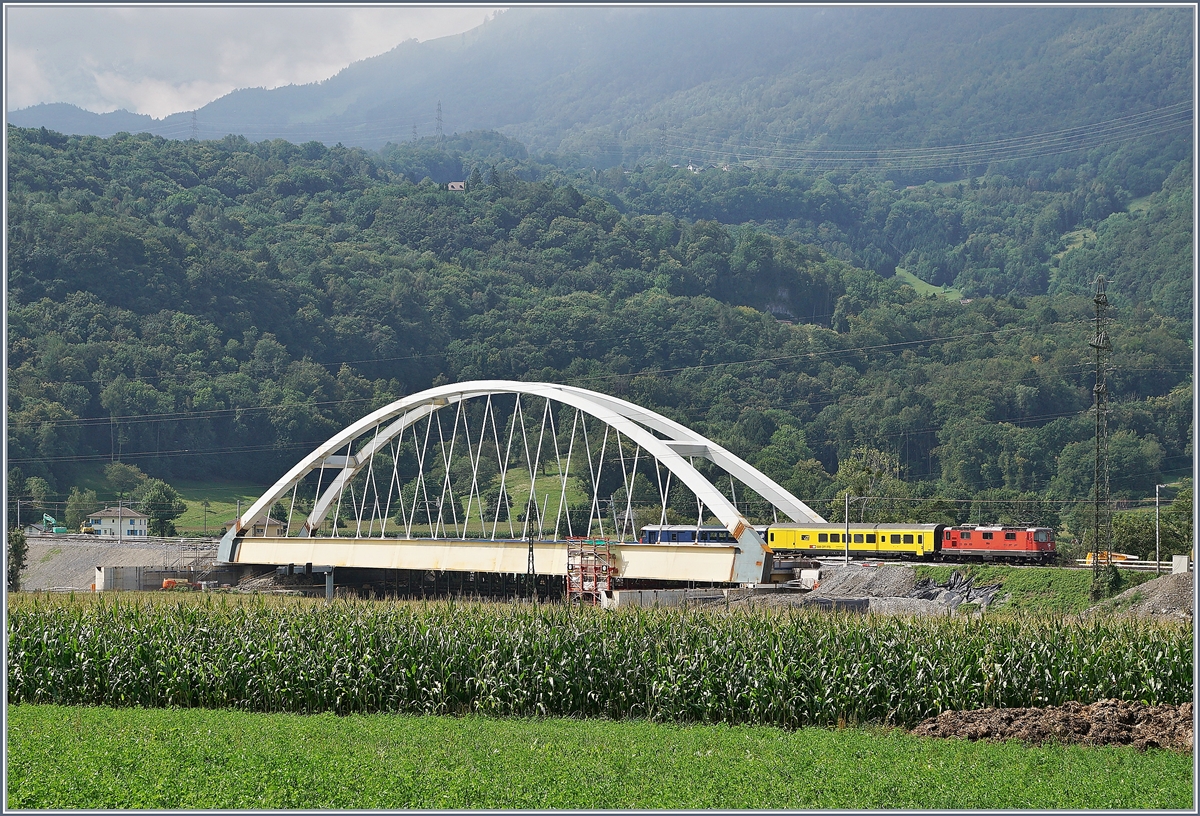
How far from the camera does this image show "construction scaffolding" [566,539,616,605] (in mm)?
46500

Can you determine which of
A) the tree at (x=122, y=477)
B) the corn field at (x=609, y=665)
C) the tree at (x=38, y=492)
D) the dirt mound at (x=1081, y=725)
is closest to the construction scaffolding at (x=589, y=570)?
the corn field at (x=609, y=665)

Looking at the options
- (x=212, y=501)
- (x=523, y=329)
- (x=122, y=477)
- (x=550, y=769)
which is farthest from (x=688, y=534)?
(x=523, y=329)

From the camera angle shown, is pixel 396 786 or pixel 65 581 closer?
pixel 396 786

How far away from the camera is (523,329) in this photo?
147125 mm

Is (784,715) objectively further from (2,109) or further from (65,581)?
(65,581)

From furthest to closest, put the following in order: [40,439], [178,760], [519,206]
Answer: [519,206] < [40,439] < [178,760]

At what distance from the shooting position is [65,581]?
76.0m

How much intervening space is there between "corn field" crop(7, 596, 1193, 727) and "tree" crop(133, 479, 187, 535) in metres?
76.8

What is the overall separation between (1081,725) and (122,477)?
108109 millimetres

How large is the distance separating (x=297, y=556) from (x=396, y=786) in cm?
4731

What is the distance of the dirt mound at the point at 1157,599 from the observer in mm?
39750

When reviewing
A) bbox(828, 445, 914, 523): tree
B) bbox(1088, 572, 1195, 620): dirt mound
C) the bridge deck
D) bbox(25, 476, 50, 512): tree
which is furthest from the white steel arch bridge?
bbox(25, 476, 50, 512): tree

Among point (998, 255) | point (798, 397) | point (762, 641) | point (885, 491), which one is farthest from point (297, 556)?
point (998, 255)

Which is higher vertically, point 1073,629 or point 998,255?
point 998,255
